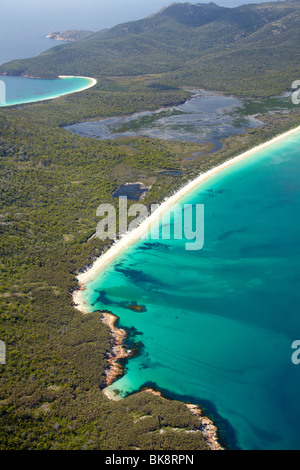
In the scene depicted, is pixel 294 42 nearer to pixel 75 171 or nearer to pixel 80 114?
pixel 80 114


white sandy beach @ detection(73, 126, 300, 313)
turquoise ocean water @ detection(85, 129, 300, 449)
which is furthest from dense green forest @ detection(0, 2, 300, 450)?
turquoise ocean water @ detection(85, 129, 300, 449)

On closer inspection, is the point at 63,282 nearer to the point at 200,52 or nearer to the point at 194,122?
the point at 194,122

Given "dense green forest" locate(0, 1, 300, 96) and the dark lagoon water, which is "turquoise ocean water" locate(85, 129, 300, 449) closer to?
the dark lagoon water

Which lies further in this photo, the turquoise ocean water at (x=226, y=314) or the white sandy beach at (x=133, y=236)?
the white sandy beach at (x=133, y=236)

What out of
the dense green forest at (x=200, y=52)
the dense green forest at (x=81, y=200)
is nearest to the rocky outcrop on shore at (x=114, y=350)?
the dense green forest at (x=81, y=200)

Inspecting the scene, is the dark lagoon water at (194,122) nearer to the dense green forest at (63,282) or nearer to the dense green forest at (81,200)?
the dense green forest at (81,200)

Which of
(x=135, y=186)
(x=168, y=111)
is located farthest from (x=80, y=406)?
(x=168, y=111)
